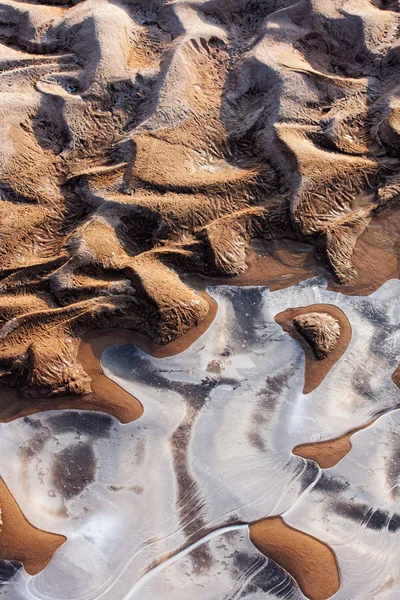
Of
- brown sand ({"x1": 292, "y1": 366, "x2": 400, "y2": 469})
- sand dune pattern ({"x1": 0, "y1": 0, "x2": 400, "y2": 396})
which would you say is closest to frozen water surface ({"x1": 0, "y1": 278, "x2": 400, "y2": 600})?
brown sand ({"x1": 292, "y1": 366, "x2": 400, "y2": 469})

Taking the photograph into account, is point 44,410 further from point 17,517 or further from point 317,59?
point 317,59

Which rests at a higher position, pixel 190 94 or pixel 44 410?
pixel 190 94

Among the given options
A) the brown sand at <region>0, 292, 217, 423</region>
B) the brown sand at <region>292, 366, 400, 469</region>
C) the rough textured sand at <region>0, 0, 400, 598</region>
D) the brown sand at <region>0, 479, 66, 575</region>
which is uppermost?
the rough textured sand at <region>0, 0, 400, 598</region>

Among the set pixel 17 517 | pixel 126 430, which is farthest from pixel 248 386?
pixel 17 517

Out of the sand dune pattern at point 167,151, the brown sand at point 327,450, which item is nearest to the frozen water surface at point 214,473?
the brown sand at point 327,450

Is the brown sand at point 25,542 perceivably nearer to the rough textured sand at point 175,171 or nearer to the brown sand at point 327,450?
the rough textured sand at point 175,171

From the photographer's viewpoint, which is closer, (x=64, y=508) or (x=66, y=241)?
(x=64, y=508)

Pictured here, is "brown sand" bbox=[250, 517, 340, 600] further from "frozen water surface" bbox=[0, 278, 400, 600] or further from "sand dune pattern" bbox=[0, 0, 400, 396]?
"sand dune pattern" bbox=[0, 0, 400, 396]
